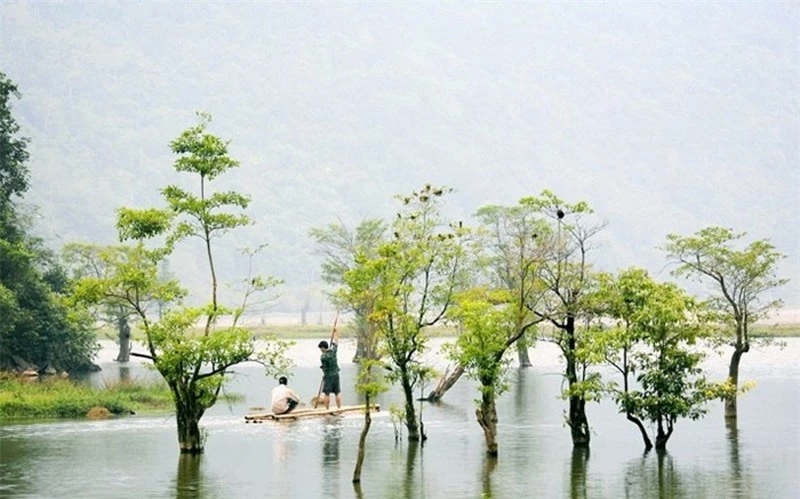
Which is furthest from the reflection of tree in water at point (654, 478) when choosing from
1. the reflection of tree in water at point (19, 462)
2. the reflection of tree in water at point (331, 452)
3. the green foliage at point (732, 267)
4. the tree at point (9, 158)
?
the tree at point (9, 158)

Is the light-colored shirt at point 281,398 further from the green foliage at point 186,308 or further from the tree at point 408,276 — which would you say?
the green foliage at point 186,308

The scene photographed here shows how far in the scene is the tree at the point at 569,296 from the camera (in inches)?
1396

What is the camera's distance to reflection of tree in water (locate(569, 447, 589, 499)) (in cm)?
2928

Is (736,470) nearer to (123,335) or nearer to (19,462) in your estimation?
(19,462)

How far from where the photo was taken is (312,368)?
89750 millimetres

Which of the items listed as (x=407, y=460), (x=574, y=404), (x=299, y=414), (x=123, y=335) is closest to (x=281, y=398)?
(x=299, y=414)

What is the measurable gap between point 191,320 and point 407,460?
6447mm

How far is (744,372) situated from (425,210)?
48.5 metres

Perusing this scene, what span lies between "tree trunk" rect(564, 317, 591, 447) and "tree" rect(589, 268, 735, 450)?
976 mm

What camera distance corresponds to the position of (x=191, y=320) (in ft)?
113

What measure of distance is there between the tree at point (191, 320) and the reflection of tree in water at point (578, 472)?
302 inches

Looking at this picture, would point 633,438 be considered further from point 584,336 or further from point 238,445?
point 238,445

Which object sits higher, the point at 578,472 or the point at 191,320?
the point at 191,320

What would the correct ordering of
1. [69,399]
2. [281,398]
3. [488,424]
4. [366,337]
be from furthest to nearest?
[366,337] < [69,399] < [281,398] < [488,424]
